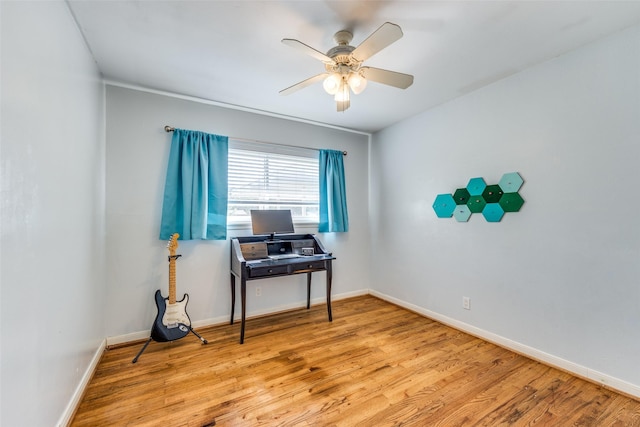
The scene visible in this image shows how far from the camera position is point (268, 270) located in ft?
8.98

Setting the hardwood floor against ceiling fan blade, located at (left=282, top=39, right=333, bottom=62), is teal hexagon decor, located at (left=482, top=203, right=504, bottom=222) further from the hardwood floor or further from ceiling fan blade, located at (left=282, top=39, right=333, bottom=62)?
ceiling fan blade, located at (left=282, top=39, right=333, bottom=62)

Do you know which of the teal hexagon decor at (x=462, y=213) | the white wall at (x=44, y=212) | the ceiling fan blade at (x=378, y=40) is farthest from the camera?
the teal hexagon decor at (x=462, y=213)

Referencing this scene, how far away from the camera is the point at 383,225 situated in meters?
3.91

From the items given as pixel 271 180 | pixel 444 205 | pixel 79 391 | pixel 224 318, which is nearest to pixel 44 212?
pixel 79 391

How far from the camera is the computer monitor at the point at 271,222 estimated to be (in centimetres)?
310

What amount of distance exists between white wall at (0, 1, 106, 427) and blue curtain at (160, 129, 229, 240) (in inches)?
27.7

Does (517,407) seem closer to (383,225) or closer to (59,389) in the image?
(383,225)

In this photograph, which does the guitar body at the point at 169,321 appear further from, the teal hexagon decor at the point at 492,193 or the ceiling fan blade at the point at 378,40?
the teal hexagon decor at the point at 492,193

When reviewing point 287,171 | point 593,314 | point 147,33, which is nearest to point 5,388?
point 147,33

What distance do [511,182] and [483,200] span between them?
30cm

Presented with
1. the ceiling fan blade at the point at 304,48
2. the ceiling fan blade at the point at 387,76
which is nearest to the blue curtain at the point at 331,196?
the ceiling fan blade at the point at 387,76

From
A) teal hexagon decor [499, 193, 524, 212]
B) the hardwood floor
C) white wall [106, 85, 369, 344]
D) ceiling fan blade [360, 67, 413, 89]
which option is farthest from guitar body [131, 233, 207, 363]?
teal hexagon decor [499, 193, 524, 212]

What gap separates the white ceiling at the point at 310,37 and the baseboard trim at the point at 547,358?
95.7 inches

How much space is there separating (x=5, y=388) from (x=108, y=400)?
3.44ft
